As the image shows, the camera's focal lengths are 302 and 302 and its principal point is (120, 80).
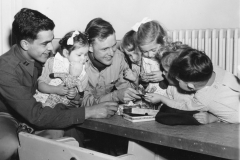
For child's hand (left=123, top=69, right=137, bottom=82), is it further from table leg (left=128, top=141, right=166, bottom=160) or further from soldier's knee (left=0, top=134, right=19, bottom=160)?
A: soldier's knee (left=0, top=134, right=19, bottom=160)

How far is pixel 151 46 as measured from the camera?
2.47 meters

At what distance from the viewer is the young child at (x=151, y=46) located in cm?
248

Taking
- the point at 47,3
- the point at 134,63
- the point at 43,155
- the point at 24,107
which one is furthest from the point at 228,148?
the point at 47,3

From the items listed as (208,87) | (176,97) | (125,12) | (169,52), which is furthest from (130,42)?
(125,12)

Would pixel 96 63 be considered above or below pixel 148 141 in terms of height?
above

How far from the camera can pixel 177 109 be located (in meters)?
1.98

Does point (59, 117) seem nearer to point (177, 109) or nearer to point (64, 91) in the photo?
point (64, 91)

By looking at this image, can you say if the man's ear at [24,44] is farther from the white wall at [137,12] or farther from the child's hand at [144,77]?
the child's hand at [144,77]

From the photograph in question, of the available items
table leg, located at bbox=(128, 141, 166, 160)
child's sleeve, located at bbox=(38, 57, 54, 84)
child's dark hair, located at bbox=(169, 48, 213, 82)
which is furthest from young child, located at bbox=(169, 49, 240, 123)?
child's sleeve, located at bbox=(38, 57, 54, 84)

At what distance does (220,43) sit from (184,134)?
288 cm

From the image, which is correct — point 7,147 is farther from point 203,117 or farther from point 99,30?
point 203,117

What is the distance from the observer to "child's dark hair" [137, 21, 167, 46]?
2.48 metres

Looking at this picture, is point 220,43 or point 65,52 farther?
point 220,43

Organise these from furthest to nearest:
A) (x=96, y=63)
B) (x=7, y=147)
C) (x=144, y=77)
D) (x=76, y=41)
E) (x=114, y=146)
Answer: (x=114, y=146) < (x=96, y=63) < (x=144, y=77) < (x=76, y=41) < (x=7, y=147)
